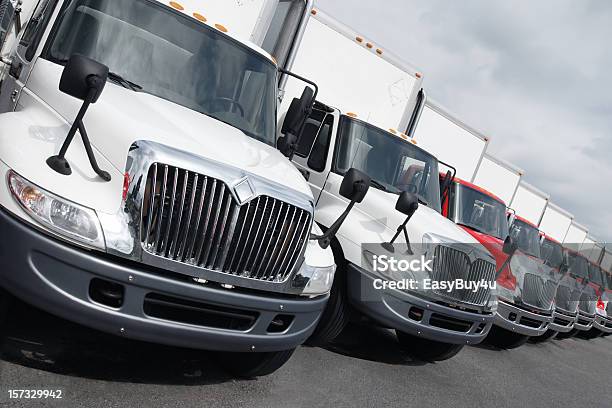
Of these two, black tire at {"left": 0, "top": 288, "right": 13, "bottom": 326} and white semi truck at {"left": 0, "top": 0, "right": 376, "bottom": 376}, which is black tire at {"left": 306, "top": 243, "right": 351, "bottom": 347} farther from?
black tire at {"left": 0, "top": 288, "right": 13, "bottom": 326}

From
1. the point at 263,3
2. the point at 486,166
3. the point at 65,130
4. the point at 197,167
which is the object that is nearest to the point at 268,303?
the point at 197,167

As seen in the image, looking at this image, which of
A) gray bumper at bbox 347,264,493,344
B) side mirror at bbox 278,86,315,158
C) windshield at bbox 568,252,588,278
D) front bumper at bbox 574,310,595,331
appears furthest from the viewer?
windshield at bbox 568,252,588,278

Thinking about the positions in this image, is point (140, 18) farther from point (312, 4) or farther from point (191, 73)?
point (312, 4)

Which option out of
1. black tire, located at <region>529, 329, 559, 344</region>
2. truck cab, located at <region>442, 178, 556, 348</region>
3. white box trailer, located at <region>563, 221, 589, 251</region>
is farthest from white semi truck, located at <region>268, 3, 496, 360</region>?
white box trailer, located at <region>563, 221, 589, 251</region>

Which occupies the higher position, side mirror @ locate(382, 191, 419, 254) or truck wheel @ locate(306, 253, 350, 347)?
side mirror @ locate(382, 191, 419, 254)

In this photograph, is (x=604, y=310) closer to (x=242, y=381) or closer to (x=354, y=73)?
(x=354, y=73)

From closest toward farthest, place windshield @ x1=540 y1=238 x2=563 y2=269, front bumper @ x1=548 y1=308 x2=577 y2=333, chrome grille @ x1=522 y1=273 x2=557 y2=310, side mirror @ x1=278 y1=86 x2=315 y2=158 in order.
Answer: side mirror @ x1=278 y1=86 x2=315 y2=158
chrome grille @ x1=522 y1=273 x2=557 y2=310
front bumper @ x1=548 y1=308 x2=577 y2=333
windshield @ x1=540 y1=238 x2=563 y2=269

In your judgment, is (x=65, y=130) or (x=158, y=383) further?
(x=158, y=383)

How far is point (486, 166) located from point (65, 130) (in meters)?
11.6

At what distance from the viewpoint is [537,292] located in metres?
8.57

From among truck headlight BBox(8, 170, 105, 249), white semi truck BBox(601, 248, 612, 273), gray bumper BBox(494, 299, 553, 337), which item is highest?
white semi truck BBox(601, 248, 612, 273)

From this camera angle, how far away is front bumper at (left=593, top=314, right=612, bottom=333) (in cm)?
1338

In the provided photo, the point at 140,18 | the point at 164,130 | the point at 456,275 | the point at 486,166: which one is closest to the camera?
the point at 164,130

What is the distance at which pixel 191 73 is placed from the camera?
4426mm
